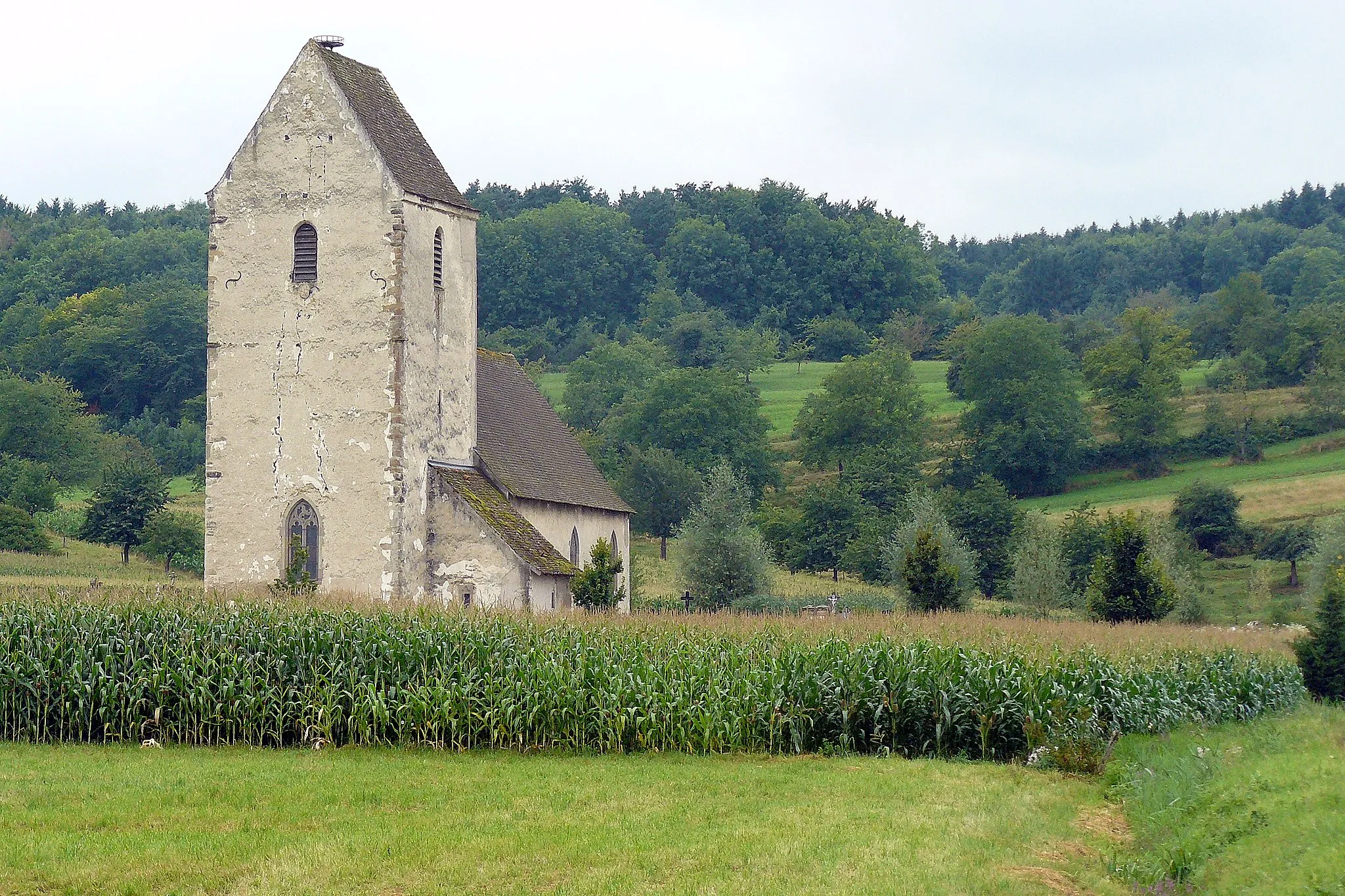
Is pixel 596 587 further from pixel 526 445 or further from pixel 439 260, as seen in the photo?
pixel 439 260

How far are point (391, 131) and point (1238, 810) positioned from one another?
28697 mm

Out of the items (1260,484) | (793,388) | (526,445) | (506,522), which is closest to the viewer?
(506,522)

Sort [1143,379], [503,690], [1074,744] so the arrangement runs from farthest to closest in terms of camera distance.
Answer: [1143,379], [503,690], [1074,744]

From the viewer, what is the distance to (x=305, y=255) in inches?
1470

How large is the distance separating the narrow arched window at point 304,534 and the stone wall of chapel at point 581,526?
5.58 m

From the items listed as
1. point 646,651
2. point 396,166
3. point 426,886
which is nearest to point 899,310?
point 396,166

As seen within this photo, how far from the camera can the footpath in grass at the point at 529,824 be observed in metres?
13.7

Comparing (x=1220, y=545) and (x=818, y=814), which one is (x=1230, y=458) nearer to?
(x=1220, y=545)

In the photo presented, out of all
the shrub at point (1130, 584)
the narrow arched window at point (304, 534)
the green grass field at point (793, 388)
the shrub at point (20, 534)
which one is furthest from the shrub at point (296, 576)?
the green grass field at point (793, 388)

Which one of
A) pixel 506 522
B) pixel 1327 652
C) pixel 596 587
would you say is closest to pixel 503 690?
pixel 596 587

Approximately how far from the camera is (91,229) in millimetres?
136625

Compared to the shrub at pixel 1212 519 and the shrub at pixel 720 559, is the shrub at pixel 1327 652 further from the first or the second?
the shrub at pixel 1212 519

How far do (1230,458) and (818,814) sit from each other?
8168cm

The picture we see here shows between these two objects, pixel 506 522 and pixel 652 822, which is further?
pixel 506 522
